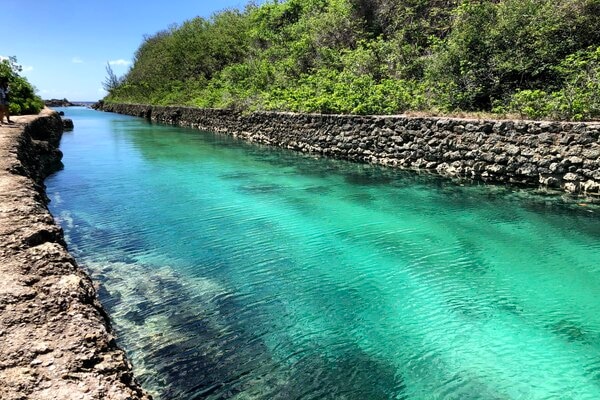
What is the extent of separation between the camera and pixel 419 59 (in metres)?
17.5

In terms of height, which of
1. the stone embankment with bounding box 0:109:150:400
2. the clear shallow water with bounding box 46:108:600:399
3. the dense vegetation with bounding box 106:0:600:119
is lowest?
the clear shallow water with bounding box 46:108:600:399

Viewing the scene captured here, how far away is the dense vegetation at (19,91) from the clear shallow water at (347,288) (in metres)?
14.3

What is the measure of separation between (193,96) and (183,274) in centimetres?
3194

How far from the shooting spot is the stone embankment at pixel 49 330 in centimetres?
252

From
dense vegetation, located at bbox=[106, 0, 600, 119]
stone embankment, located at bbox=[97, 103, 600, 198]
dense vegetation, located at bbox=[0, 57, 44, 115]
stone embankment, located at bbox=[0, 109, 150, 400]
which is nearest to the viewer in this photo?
stone embankment, located at bbox=[0, 109, 150, 400]

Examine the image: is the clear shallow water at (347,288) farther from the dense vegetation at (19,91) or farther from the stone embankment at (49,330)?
the dense vegetation at (19,91)

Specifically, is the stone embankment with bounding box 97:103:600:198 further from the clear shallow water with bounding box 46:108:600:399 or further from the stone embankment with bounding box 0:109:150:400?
the stone embankment with bounding box 0:109:150:400

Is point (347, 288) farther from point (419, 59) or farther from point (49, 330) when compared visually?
point (419, 59)

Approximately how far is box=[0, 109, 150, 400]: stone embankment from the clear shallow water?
1.02 meters

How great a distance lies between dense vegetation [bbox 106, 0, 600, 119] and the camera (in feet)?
42.2

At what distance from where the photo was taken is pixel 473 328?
4848 millimetres

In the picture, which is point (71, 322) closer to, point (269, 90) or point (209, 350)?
point (209, 350)

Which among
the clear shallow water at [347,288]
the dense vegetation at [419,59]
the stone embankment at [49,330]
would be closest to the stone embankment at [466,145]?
the dense vegetation at [419,59]

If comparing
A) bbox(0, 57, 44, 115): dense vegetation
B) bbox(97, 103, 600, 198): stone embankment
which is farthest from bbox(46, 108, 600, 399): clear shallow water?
bbox(0, 57, 44, 115): dense vegetation
